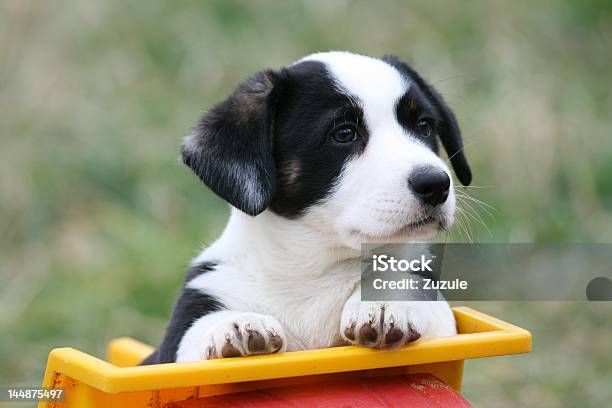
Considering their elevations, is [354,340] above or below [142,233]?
below

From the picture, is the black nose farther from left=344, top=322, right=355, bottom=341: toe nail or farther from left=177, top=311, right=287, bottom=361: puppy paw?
left=177, top=311, right=287, bottom=361: puppy paw

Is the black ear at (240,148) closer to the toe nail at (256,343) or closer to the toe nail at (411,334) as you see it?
the toe nail at (256,343)

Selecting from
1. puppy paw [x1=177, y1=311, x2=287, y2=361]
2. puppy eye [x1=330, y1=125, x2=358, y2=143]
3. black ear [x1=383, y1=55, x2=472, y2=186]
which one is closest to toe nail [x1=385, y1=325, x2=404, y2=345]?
puppy paw [x1=177, y1=311, x2=287, y2=361]

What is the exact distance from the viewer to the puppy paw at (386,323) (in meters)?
2.70

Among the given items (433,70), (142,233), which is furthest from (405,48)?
(142,233)

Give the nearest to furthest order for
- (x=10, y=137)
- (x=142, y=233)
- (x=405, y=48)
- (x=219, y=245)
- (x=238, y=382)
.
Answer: (x=238, y=382)
(x=219, y=245)
(x=142, y=233)
(x=10, y=137)
(x=405, y=48)

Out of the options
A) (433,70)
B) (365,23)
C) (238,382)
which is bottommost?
(238,382)

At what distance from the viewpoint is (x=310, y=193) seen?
10.1ft

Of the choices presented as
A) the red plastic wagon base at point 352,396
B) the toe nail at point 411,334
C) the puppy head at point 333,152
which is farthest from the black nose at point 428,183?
the red plastic wagon base at point 352,396

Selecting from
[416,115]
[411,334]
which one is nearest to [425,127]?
[416,115]

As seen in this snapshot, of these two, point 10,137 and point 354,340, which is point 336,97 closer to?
point 354,340

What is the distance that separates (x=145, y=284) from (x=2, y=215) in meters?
1.29

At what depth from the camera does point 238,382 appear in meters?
2.65

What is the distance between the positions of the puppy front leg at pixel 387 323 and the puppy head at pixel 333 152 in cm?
22
